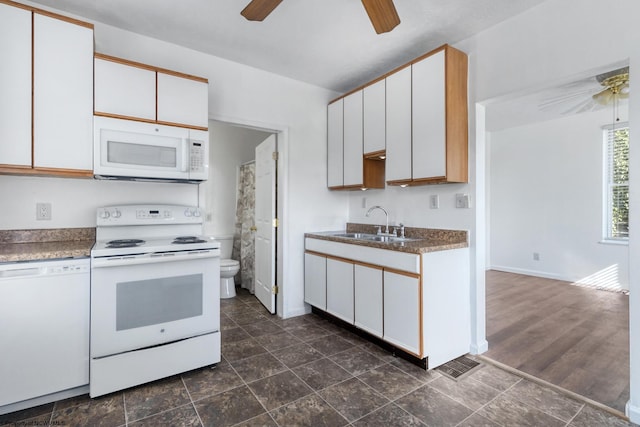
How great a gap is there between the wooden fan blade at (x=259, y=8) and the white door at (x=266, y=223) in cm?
166

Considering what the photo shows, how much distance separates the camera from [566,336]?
114 inches

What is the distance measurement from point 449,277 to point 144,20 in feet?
10.1

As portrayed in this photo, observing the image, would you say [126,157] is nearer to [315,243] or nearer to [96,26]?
[96,26]

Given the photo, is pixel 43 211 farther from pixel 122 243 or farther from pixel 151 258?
pixel 151 258

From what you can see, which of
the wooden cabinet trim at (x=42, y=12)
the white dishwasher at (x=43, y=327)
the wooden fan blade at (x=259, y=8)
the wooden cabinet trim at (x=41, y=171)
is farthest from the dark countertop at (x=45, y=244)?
the wooden fan blade at (x=259, y=8)

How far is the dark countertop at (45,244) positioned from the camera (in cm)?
180

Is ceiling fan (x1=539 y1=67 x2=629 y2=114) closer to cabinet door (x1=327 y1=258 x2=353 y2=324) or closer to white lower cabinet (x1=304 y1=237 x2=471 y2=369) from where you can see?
white lower cabinet (x1=304 y1=237 x2=471 y2=369)

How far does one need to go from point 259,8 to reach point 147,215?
5.71ft

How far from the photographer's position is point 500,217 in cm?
591

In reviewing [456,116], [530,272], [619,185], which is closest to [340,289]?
[456,116]

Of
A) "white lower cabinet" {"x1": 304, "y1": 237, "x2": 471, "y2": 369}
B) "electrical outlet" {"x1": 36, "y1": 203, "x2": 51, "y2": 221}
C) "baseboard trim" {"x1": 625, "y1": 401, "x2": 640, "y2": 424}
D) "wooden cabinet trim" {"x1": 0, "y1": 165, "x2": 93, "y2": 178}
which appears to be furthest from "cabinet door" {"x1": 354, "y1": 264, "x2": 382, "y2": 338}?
"electrical outlet" {"x1": 36, "y1": 203, "x2": 51, "y2": 221}

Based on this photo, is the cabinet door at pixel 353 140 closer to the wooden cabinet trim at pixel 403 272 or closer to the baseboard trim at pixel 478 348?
the wooden cabinet trim at pixel 403 272

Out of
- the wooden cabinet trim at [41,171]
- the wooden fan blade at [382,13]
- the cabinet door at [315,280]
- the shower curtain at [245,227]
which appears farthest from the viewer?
the shower curtain at [245,227]

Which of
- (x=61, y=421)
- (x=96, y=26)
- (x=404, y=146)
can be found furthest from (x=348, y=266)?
(x=96, y=26)
